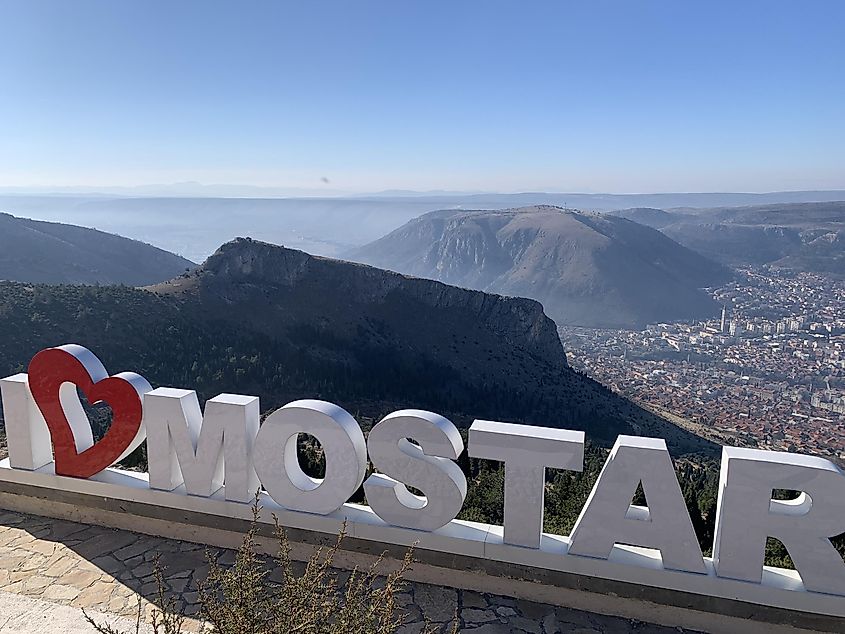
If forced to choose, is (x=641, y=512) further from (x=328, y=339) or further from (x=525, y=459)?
(x=328, y=339)

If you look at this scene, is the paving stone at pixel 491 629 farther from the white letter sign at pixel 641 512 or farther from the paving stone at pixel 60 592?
the paving stone at pixel 60 592

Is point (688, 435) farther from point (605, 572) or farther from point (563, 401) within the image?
point (605, 572)

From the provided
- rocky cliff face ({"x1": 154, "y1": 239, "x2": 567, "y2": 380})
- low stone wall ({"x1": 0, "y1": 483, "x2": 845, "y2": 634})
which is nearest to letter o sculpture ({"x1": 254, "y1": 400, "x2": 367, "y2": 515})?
low stone wall ({"x1": 0, "y1": 483, "x2": 845, "y2": 634})

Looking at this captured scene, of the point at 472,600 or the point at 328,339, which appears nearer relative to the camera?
the point at 472,600

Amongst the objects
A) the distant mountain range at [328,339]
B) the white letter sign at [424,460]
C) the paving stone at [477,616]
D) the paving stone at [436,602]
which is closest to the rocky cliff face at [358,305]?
the distant mountain range at [328,339]

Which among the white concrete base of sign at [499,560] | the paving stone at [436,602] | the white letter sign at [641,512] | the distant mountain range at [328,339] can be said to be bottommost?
the distant mountain range at [328,339]

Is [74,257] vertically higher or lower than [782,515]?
lower

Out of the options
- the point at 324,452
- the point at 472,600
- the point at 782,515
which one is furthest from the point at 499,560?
the point at 782,515
